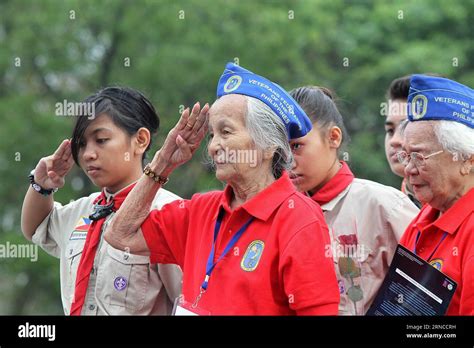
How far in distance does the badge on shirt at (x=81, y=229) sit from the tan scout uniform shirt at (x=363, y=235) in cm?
99

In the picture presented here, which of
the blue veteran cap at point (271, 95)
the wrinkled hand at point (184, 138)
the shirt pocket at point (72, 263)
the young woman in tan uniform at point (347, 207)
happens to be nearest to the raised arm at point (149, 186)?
the wrinkled hand at point (184, 138)

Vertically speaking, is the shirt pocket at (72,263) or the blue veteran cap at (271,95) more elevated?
the blue veteran cap at (271,95)

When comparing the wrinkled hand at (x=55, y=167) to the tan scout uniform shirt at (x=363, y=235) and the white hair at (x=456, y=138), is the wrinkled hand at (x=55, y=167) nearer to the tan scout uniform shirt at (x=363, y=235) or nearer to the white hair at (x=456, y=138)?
the tan scout uniform shirt at (x=363, y=235)

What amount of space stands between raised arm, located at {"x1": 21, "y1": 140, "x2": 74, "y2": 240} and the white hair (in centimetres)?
161

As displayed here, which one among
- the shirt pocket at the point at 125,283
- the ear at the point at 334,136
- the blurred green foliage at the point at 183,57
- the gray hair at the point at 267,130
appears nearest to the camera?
the gray hair at the point at 267,130

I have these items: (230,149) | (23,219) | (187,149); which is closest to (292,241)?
(230,149)

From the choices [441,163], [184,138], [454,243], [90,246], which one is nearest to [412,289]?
[454,243]

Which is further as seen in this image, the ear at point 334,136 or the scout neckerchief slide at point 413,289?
the ear at point 334,136

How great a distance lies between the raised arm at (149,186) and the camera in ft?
11.4

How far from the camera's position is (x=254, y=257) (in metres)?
3.08

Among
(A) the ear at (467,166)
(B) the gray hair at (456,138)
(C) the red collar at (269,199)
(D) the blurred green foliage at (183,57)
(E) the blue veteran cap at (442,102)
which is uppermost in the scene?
(D) the blurred green foliage at (183,57)

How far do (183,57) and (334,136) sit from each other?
27.7ft
